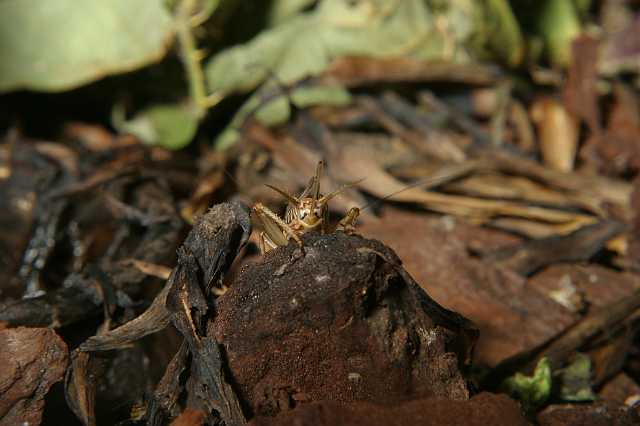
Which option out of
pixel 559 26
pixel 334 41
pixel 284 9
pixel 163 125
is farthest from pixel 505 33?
pixel 163 125

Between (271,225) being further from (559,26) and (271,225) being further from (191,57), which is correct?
(559,26)

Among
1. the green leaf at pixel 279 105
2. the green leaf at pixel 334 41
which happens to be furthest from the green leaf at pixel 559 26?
the green leaf at pixel 279 105

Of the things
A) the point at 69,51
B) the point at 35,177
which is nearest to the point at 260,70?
the point at 69,51

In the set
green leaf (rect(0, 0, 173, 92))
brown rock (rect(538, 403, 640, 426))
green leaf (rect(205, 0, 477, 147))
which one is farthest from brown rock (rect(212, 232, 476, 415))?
green leaf (rect(0, 0, 173, 92))

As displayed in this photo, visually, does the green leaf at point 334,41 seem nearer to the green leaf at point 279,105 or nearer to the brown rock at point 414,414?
the green leaf at point 279,105

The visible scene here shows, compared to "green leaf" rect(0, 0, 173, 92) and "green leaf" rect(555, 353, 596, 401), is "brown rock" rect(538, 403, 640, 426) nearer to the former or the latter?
"green leaf" rect(555, 353, 596, 401)

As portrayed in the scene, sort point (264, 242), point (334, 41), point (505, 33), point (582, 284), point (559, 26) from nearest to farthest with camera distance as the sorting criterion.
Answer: point (264, 242), point (582, 284), point (505, 33), point (334, 41), point (559, 26)

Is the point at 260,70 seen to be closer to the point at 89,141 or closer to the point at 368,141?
the point at 368,141
